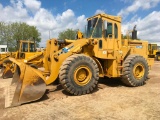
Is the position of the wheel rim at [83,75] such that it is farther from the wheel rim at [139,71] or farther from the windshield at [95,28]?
the wheel rim at [139,71]

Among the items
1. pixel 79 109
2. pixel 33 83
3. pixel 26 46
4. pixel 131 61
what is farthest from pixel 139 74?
pixel 26 46

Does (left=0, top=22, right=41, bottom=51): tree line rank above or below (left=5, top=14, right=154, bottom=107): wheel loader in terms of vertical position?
above

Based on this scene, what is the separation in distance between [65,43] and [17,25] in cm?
3853

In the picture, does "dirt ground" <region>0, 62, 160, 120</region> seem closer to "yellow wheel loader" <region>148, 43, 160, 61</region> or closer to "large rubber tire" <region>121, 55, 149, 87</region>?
"large rubber tire" <region>121, 55, 149, 87</region>

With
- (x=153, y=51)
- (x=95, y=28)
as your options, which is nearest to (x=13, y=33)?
(x=153, y=51)

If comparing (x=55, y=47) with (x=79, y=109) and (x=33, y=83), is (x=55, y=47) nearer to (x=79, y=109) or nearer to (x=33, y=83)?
(x=33, y=83)

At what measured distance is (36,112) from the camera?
15.7 ft

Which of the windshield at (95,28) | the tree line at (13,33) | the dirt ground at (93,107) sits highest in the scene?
the tree line at (13,33)

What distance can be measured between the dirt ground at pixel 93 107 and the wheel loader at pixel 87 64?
0.34 meters

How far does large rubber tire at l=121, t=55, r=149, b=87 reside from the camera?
24.1 feet

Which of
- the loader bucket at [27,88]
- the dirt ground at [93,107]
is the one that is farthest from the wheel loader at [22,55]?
the loader bucket at [27,88]

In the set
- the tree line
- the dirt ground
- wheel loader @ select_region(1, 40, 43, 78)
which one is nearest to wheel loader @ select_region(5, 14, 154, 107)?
the dirt ground

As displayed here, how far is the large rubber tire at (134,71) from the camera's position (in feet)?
24.1

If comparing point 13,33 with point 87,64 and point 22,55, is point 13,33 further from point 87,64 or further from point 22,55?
point 87,64
